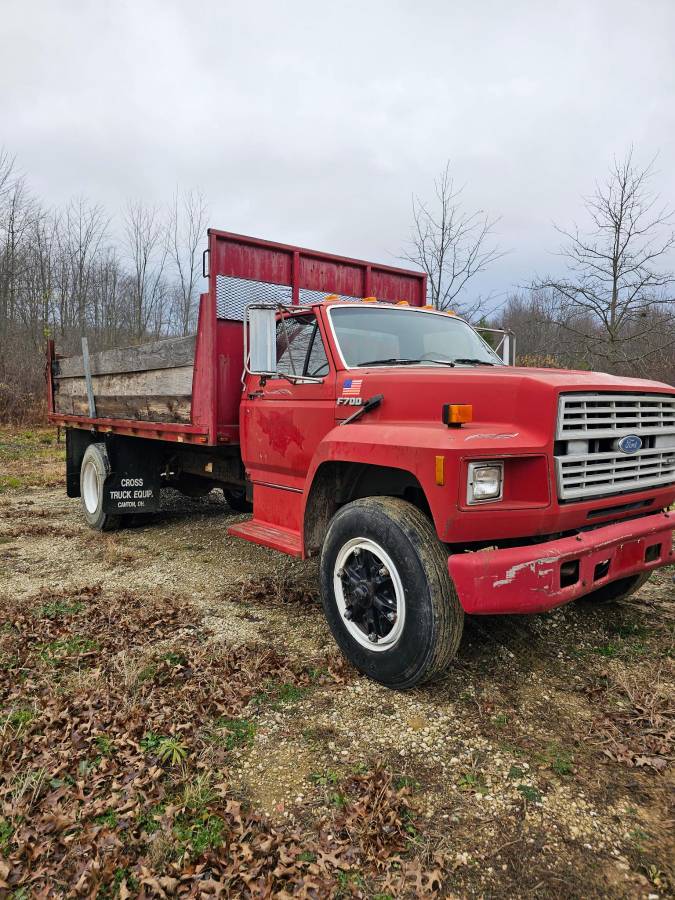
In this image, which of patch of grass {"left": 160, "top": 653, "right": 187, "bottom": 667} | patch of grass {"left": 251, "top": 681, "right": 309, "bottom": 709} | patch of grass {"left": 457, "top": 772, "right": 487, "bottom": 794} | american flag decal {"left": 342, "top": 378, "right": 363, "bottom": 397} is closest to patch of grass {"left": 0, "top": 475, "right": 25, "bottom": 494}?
patch of grass {"left": 160, "top": 653, "right": 187, "bottom": 667}

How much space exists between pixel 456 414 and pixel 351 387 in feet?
3.45

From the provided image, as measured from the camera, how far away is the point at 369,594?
3387 millimetres

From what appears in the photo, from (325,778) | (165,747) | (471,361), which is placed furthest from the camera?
(471,361)

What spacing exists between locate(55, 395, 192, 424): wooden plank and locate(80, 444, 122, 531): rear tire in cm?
48

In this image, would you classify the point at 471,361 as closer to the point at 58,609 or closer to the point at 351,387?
the point at 351,387

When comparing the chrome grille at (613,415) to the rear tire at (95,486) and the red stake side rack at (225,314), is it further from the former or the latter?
the rear tire at (95,486)

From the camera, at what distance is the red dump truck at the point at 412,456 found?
296 cm

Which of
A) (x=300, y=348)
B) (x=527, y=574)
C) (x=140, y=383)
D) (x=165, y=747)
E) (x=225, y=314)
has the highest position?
(x=225, y=314)

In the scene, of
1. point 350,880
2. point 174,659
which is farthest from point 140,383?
point 350,880

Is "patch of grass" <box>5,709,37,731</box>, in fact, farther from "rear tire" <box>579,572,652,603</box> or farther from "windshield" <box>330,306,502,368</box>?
"rear tire" <box>579,572,652,603</box>

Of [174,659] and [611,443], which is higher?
[611,443]

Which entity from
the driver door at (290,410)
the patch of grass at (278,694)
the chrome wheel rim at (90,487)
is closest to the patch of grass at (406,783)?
the patch of grass at (278,694)

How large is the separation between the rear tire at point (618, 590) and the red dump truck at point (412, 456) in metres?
0.02

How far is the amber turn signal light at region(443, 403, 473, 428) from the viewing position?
10.0 feet
